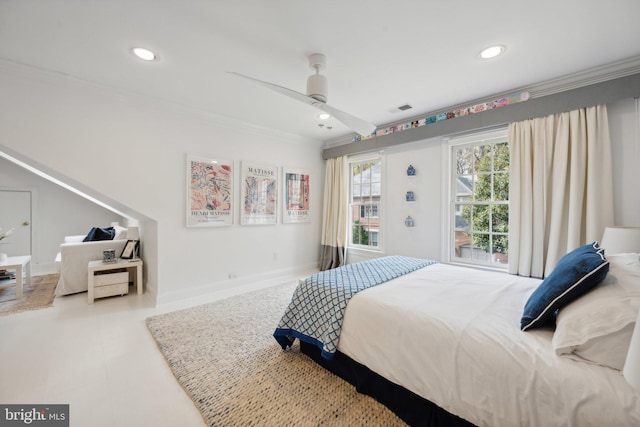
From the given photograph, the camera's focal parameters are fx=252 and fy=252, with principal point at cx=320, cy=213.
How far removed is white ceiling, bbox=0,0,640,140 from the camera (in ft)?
5.27

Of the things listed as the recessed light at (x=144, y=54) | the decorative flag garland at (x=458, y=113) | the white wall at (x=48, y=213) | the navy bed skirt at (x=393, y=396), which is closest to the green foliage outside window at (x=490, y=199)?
the decorative flag garland at (x=458, y=113)

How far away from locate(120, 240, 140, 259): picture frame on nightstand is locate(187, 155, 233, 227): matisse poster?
1050 mm

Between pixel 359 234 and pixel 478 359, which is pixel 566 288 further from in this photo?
pixel 359 234

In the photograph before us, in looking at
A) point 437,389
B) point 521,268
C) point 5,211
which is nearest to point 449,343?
point 437,389

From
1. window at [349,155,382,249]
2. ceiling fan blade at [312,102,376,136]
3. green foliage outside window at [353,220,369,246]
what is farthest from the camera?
green foliage outside window at [353,220,369,246]

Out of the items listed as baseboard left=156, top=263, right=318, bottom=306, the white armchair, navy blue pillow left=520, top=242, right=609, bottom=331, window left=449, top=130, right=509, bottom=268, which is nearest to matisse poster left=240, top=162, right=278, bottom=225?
baseboard left=156, top=263, right=318, bottom=306

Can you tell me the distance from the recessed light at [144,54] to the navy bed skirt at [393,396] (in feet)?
9.06

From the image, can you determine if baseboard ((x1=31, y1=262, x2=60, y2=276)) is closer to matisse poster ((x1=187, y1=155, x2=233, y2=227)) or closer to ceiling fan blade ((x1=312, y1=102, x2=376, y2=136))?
matisse poster ((x1=187, y1=155, x2=233, y2=227))

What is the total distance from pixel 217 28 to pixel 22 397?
2.70 m

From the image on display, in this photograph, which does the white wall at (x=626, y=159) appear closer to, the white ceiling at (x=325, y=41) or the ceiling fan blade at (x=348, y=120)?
the white ceiling at (x=325, y=41)

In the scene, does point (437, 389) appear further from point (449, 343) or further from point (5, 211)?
point (5, 211)

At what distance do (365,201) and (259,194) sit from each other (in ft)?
5.91

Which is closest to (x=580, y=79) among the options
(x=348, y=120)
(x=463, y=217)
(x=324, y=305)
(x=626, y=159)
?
(x=626, y=159)

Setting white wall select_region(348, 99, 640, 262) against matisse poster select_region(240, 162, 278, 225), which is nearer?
white wall select_region(348, 99, 640, 262)
